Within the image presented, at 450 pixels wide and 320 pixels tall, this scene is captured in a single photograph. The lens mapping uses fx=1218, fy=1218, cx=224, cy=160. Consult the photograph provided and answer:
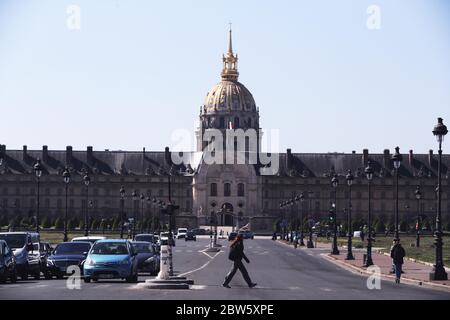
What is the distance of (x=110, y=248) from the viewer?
1503 inches

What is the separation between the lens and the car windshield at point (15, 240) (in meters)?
41.1

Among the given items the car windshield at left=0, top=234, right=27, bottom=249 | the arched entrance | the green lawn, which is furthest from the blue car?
the arched entrance

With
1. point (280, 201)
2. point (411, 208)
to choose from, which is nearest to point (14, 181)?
point (280, 201)

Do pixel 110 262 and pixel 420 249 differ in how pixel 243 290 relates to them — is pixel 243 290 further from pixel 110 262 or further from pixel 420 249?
pixel 420 249

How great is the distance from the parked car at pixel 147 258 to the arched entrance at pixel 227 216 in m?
139

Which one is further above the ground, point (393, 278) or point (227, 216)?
point (227, 216)

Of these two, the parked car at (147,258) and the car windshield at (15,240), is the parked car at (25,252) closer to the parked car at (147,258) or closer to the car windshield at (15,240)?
the car windshield at (15,240)

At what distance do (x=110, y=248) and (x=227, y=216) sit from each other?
504 ft

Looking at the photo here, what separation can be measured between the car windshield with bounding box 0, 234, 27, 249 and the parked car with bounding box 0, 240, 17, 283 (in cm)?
353

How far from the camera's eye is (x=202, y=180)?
19475cm

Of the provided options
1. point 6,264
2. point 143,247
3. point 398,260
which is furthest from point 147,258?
point 398,260
